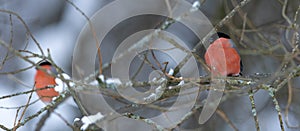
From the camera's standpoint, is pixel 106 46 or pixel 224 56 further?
pixel 106 46

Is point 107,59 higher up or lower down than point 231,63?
higher up

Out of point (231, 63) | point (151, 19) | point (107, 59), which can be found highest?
point (151, 19)

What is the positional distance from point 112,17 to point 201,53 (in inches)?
43.7

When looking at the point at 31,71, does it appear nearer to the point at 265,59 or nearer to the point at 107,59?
the point at 107,59

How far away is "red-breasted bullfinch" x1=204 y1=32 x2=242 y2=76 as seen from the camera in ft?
7.54

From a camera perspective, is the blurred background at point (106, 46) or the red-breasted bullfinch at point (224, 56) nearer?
the red-breasted bullfinch at point (224, 56)

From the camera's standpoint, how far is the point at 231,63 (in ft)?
8.09

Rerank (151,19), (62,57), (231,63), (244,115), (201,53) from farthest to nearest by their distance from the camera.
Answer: (62,57), (151,19), (244,115), (201,53), (231,63)

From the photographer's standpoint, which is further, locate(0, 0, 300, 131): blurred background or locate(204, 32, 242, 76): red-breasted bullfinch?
locate(0, 0, 300, 131): blurred background

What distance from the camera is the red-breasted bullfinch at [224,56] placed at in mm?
2299

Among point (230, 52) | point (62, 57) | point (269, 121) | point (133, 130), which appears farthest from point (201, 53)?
point (62, 57)

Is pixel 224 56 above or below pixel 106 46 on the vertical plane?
below

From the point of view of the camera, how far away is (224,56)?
2.41 metres

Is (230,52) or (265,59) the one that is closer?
(230,52)
